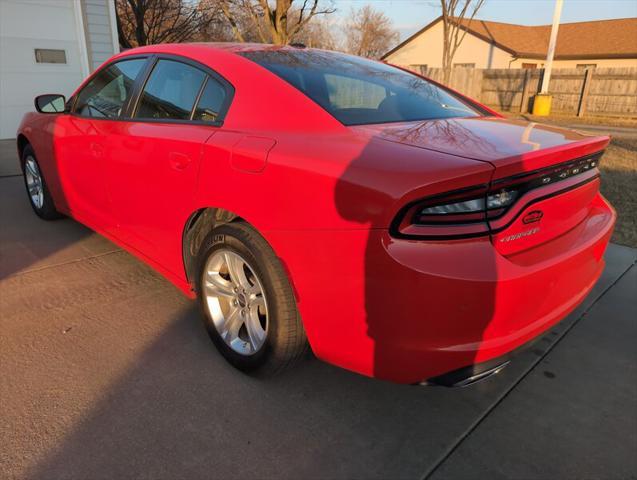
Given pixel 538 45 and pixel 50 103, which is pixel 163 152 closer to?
pixel 50 103

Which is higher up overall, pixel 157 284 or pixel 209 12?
pixel 209 12

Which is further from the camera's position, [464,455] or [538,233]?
[464,455]

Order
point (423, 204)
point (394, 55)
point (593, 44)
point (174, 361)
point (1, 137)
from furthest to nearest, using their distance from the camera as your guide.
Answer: point (394, 55)
point (593, 44)
point (1, 137)
point (174, 361)
point (423, 204)

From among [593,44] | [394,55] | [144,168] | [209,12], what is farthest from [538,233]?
[394,55]

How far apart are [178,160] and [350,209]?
1.18 meters

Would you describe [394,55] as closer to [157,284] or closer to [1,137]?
[1,137]

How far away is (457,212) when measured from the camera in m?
1.66

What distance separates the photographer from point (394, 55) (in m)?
38.6

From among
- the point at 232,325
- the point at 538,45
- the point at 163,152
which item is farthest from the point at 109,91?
the point at 538,45

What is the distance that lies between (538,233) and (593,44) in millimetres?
35709

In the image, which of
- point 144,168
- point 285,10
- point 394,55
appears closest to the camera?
point 144,168

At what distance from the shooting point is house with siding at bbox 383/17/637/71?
98.0ft

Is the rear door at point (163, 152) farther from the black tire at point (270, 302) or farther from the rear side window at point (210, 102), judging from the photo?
the black tire at point (270, 302)

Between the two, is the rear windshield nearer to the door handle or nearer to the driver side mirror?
the door handle
